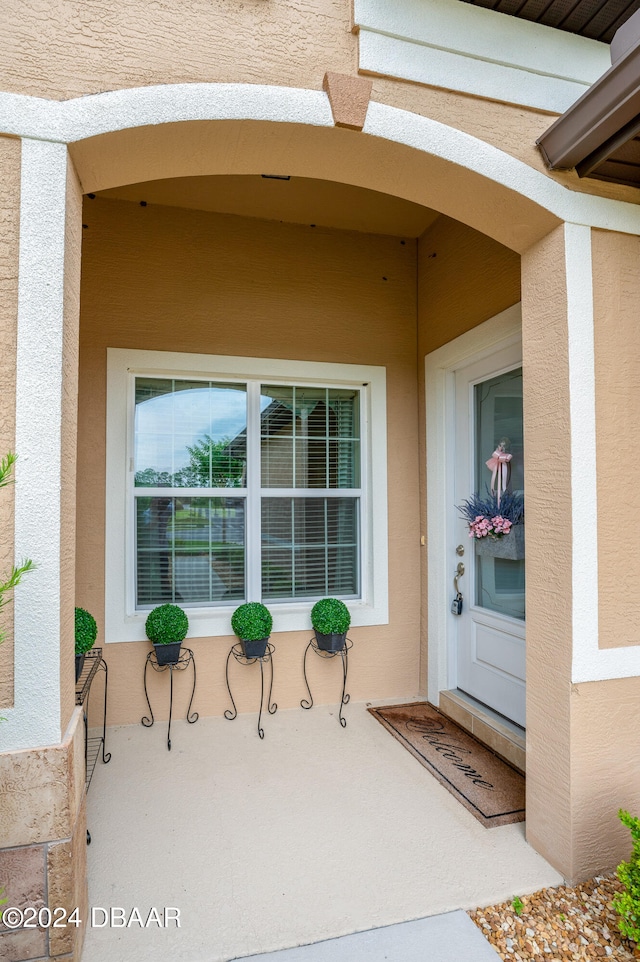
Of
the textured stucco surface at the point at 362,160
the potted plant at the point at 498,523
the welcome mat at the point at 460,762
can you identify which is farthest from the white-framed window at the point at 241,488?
the textured stucco surface at the point at 362,160

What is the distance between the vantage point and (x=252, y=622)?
3178mm

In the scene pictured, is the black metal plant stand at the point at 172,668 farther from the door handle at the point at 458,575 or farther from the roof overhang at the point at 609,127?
the roof overhang at the point at 609,127

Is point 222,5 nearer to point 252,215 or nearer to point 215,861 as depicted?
point 252,215

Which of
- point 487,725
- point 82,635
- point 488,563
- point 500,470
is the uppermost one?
point 500,470

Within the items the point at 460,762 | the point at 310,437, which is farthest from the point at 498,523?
the point at 310,437

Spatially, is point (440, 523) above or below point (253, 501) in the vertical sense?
below

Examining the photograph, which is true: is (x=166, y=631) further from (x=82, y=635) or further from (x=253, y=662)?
(x=253, y=662)

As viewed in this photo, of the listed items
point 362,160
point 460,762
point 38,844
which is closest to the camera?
point 38,844

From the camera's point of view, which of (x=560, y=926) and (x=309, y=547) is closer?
(x=560, y=926)

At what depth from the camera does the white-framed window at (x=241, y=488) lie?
3.28 meters

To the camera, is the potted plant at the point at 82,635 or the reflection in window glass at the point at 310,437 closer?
the potted plant at the point at 82,635

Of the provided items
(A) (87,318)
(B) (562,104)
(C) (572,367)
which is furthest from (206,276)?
(C) (572,367)

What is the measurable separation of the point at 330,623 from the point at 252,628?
49cm

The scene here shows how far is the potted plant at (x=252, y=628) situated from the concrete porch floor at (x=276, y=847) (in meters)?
0.51
